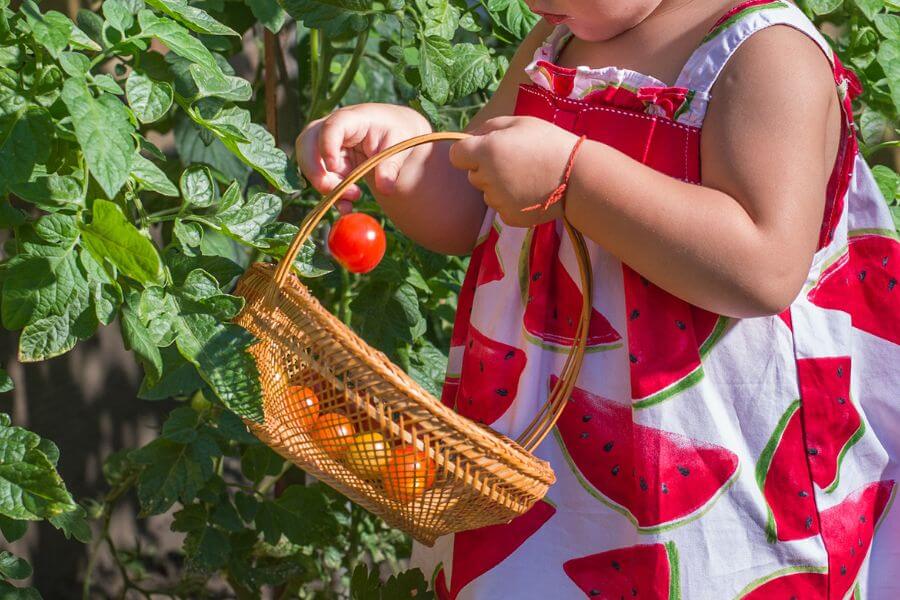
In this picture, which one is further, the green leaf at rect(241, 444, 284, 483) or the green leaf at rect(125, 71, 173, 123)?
the green leaf at rect(241, 444, 284, 483)

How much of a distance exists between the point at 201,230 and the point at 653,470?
506 mm

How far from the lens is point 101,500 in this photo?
71.7 inches

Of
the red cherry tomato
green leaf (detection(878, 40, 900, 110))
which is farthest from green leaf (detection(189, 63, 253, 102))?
green leaf (detection(878, 40, 900, 110))

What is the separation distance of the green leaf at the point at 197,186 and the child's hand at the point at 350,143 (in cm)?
10

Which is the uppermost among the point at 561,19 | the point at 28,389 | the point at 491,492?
the point at 561,19

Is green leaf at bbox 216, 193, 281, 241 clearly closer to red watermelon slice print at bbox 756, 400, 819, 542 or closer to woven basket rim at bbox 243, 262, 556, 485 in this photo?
woven basket rim at bbox 243, 262, 556, 485

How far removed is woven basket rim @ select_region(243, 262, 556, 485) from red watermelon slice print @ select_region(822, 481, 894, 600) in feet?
1.07

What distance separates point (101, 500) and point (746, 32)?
4.45ft

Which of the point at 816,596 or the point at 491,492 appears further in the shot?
the point at 816,596

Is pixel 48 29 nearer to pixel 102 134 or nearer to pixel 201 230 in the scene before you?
pixel 102 134

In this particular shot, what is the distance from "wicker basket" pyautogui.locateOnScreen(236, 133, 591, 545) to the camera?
0.83m

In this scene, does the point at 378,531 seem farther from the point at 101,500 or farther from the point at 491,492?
the point at 491,492

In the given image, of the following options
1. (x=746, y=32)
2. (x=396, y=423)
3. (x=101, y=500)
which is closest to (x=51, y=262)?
(x=396, y=423)

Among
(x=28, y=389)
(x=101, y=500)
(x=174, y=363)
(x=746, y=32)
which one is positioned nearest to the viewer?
(x=746, y=32)
